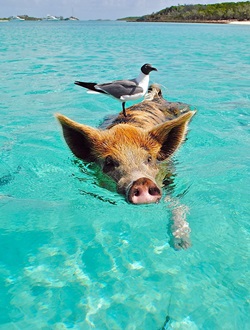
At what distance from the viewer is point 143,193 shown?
12.6ft

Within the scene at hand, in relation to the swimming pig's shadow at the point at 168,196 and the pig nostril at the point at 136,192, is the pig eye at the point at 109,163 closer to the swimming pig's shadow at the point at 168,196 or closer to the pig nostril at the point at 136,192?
the swimming pig's shadow at the point at 168,196

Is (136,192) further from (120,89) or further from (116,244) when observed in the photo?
(120,89)

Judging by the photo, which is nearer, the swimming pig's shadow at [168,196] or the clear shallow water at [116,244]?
the clear shallow water at [116,244]

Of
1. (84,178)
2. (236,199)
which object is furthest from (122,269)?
(236,199)

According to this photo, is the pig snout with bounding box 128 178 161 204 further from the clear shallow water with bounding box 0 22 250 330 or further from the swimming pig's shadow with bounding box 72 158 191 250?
the clear shallow water with bounding box 0 22 250 330

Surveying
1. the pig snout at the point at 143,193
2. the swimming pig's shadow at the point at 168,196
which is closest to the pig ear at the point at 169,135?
the swimming pig's shadow at the point at 168,196

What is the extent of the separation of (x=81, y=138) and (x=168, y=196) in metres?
1.39

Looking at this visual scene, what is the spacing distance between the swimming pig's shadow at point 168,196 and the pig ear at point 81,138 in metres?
0.18

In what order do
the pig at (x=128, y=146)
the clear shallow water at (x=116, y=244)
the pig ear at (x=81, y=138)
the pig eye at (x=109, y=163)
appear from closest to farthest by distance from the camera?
the clear shallow water at (x=116, y=244) < the pig at (x=128, y=146) < the pig eye at (x=109, y=163) < the pig ear at (x=81, y=138)

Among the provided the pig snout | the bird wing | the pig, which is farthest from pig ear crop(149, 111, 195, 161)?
the bird wing

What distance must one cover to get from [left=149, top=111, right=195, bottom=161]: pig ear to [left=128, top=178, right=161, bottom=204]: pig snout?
1.22 meters

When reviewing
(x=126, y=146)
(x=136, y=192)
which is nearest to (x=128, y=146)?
(x=126, y=146)

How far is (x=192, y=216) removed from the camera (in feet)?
16.6

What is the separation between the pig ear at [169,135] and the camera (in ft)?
16.0
